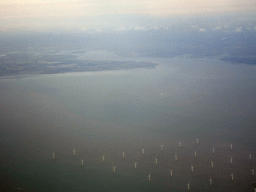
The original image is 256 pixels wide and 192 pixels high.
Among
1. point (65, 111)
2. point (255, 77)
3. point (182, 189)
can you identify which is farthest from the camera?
point (255, 77)

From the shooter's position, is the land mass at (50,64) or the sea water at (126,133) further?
the land mass at (50,64)

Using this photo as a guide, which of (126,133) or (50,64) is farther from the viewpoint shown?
(50,64)

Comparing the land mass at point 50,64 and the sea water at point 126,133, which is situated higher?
the land mass at point 50,64

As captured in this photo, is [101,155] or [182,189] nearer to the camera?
[182,189]

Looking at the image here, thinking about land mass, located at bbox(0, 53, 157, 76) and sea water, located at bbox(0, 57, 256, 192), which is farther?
land mass, located at bbox(0, 53, 157, 76)

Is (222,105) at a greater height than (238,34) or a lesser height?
lesser

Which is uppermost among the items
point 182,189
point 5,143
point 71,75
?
point 71,75

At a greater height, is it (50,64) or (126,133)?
(50,64)

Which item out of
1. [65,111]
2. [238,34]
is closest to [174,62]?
[65,111]

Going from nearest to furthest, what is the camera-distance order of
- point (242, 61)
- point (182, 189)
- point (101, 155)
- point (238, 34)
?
point (182, 189)
point (101, 155)
point (242, 61)
point (238, 34)

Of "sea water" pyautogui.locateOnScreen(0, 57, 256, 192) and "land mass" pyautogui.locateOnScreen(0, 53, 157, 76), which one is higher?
"land mass" pyautogui.locateOnScreen(0, 53, 157, 76)

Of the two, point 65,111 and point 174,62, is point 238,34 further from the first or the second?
point 65,111
